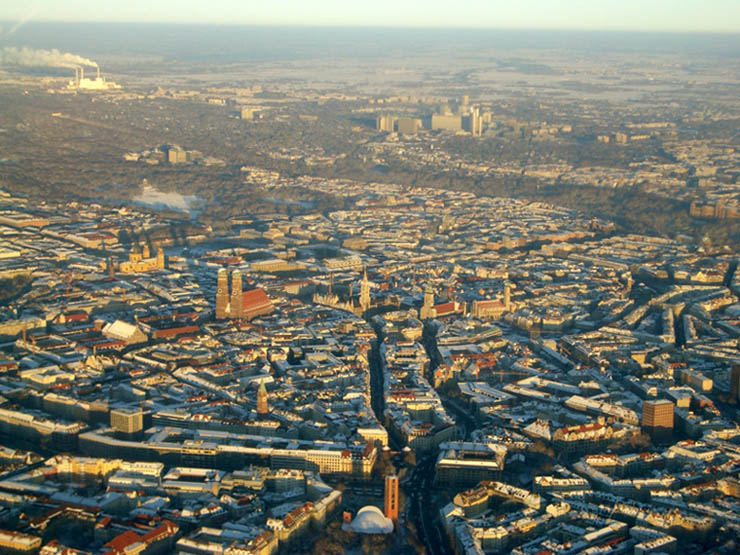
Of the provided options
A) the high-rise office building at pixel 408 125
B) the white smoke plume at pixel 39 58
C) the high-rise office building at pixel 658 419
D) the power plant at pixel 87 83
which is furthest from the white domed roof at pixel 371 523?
the power plant at pixel 87 83

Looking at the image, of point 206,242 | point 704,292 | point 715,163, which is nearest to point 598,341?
point 704,292

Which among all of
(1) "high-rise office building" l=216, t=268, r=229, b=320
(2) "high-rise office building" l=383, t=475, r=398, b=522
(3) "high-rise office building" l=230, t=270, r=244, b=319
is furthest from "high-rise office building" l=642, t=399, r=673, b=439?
(1) "high-rise office building" l=216, t=268, r=229, b=320

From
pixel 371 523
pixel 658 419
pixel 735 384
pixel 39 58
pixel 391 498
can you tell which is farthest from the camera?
pixel 39 58

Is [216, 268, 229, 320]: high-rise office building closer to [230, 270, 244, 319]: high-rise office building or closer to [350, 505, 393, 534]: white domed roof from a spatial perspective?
[230, 270, 244, 319]: high-rise office building

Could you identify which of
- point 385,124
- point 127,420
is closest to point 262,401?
point 127,420

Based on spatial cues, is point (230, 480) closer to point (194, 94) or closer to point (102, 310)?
point (102, 310)

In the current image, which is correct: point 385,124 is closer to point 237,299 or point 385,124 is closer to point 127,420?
point 237,299
